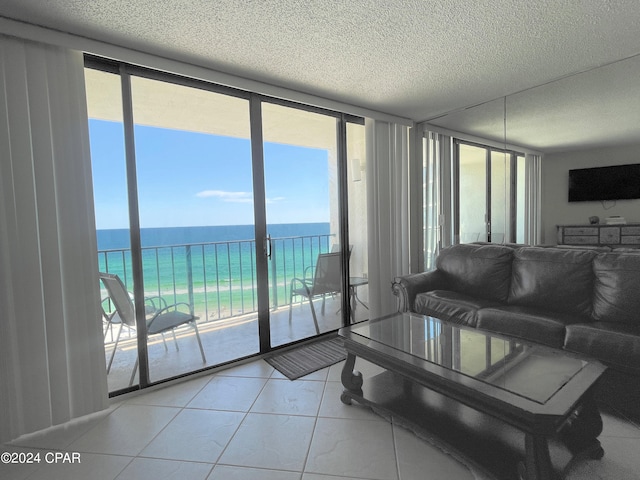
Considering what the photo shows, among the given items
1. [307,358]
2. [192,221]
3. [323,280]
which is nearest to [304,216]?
[323,280]

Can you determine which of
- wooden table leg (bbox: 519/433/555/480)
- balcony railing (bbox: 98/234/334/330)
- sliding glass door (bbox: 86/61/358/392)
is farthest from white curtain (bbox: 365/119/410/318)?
wooden table leg (bbox: 519/433/555/480)

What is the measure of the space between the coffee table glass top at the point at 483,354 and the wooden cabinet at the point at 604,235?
1.55 meters

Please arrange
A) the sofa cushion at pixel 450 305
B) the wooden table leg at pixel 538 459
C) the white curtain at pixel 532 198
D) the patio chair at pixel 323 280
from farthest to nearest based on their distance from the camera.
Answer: the patio chair at pixel 323 280
the white curtain at pixel 532 198
the sofa cushion at pixel 450 305
the wooden table leg at pixel 538 459

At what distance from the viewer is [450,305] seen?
96.5 inches

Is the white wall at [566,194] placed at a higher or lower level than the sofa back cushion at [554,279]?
higher

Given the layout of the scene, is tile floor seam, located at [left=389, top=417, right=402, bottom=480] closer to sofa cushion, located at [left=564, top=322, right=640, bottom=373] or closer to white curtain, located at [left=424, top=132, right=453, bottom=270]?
sofa cushion, located at [left=564, top=322, right=640, bottom=373]

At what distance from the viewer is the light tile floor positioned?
1.40m

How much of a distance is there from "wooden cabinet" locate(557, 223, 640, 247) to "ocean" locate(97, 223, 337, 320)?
93.3 inches

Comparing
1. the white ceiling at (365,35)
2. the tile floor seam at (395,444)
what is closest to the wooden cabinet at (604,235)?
the white ceiling at (365,35)

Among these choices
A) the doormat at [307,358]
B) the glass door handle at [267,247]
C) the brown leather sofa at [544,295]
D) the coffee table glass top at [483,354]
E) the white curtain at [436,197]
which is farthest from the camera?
the white curtain at [436,197]

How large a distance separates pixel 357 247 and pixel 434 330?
1.73 metres

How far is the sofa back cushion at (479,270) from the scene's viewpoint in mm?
2594

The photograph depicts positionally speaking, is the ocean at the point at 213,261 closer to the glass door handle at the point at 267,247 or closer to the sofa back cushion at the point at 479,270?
the glass door handle at the point at 267,247

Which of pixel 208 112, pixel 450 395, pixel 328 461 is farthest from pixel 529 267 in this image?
pixel 208 112
